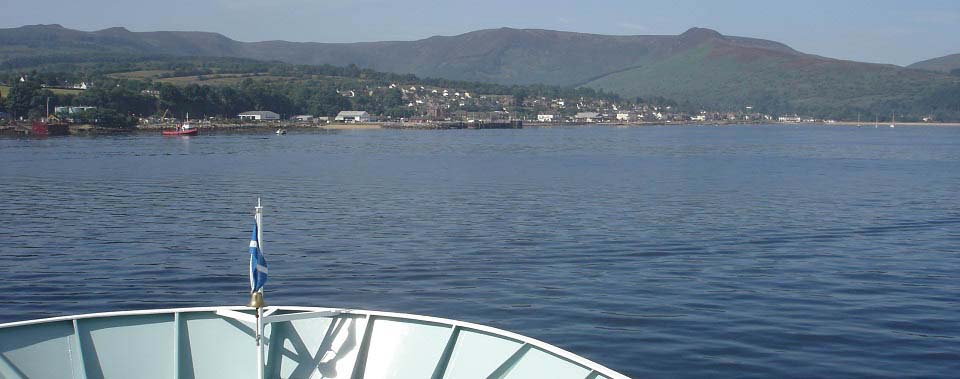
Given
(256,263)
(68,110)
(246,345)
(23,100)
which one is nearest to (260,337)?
(256,263)

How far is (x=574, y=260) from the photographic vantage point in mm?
26859

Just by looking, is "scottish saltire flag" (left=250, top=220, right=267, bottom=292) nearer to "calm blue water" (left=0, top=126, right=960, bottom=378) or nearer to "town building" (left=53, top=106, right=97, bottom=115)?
"calm blue water" (left=0, top=126, right=960, bottom=378)

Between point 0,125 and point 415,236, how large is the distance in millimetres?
137169

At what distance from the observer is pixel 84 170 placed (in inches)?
2596

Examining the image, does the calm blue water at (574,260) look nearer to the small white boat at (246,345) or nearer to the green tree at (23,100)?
the small white boat at (246,345)

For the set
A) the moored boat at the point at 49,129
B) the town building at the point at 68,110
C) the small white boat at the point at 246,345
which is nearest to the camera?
the small white boat at the point at 246,345

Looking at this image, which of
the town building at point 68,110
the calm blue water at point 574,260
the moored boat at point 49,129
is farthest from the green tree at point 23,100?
the calm blue water at point 574,260

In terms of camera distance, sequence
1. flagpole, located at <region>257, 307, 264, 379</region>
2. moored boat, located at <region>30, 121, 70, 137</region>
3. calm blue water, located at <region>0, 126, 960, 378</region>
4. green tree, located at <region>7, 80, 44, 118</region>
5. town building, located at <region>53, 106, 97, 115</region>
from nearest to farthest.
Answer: flagpole, located at <region>257, 307, 264, 379</region> < calm blue water, located at <region>0, 126, 960, 378</region> < moored boat, located at <region>30, 121, 70, 137</region> < town building, located at <region>53, 106, 97, 115</region> < green tree, located at <region>7, 80, 44, 118</region>

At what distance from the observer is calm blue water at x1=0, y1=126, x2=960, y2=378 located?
18.7 metres

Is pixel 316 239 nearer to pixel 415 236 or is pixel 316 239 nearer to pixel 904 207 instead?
pixel 415 236

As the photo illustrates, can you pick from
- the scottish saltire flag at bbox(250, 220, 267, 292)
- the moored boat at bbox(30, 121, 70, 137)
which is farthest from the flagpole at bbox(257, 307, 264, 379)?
the moored boat at bbox(30, 121, 70, 137)

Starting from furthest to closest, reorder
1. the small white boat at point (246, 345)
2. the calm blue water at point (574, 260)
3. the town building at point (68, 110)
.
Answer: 1. the town building at point (68, 110)
2. the calm blue water at point (574, 260)
3. the small white boat at point (246, 345)

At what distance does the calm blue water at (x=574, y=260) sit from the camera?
18719 mm

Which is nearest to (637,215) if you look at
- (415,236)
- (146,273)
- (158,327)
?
(415,236)
